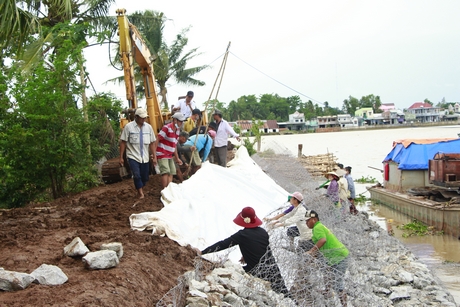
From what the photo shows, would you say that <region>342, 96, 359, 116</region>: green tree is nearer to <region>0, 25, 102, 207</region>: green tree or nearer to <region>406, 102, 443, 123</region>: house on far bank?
<region>406, 102, 443, 123</region>: house on far bank

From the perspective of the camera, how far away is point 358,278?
7.92 m

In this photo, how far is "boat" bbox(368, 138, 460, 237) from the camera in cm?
1603

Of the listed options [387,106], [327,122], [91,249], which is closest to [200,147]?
[91,249]

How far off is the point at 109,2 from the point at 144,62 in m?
9.70

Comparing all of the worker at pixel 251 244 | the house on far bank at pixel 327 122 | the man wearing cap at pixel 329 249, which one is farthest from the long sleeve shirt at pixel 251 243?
the house on far bank at pixel 327 122

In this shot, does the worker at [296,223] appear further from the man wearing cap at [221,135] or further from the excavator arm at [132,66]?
the excavator arm at [132,66]

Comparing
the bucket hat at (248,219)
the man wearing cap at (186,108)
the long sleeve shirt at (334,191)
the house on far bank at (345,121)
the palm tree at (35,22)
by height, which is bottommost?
the house on far bank at (345,121)

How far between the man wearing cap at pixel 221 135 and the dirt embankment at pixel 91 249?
3243mm

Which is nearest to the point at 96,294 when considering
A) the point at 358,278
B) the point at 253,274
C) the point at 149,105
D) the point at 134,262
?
the point at 134,262

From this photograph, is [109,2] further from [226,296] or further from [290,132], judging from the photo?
[290,132]

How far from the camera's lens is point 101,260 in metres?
5.78

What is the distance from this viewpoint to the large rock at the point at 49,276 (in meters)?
5.25

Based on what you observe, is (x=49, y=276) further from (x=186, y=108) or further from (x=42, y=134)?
(x=186, y=108)

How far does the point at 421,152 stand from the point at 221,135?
996 cm
